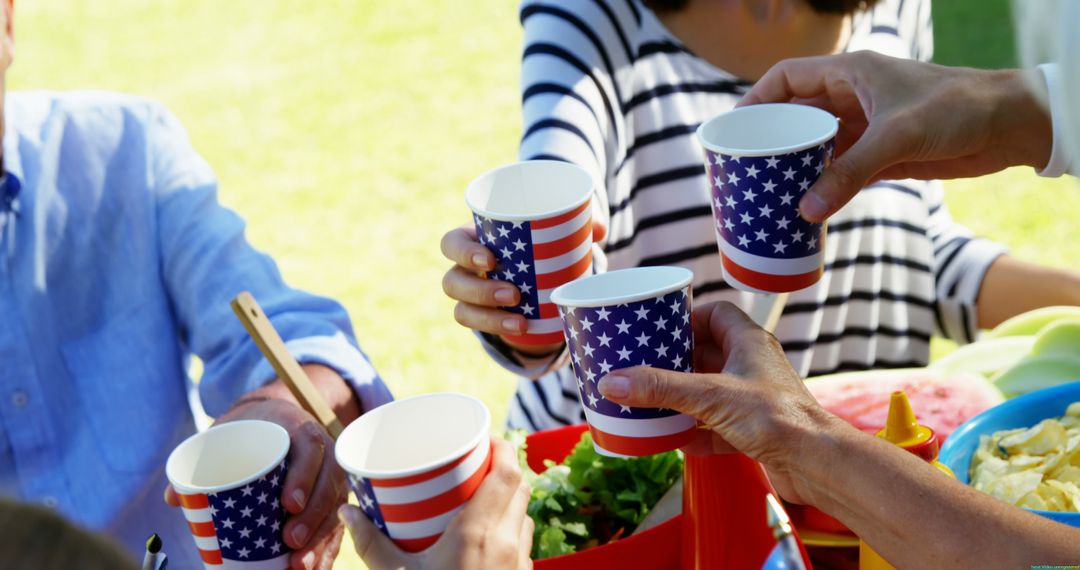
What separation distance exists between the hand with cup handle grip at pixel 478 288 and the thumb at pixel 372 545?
0.44 m

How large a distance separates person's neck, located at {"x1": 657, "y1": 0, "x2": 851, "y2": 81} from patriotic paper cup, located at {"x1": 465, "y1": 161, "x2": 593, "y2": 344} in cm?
79

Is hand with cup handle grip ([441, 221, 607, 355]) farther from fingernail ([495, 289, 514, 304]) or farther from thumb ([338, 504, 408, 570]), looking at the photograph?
thumb ([338, 504, 408, 570])

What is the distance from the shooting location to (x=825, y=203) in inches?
51.6

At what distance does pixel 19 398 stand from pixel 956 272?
1916 millimetres

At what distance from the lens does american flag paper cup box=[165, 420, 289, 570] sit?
1.19 m

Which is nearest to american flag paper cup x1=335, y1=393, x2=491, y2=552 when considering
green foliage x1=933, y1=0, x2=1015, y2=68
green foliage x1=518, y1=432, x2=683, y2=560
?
green foliage x1=518, y1=432, x2=683, y2=560

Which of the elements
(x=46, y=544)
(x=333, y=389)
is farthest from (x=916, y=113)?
(x=46, y=544)

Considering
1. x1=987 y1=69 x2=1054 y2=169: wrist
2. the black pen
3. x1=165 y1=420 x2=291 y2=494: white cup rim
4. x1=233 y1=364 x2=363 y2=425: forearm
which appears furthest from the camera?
x1=233 y1=364 x2=363 y2=425: forearm

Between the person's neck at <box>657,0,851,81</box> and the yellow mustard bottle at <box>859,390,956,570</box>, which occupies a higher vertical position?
the person's neck at <box>657,0,851,81</box>

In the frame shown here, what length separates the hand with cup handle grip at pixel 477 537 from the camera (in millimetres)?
1085

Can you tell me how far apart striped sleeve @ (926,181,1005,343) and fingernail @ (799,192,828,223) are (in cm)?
108

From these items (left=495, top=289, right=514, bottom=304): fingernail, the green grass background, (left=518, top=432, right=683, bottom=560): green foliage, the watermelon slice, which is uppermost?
(left=495, top=289, right=514, bottom=304): fingernail

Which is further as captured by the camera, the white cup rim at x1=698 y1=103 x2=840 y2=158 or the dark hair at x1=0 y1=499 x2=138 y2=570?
Result: the white cup rim at x1=698 y1=103 x2=840 y2=158

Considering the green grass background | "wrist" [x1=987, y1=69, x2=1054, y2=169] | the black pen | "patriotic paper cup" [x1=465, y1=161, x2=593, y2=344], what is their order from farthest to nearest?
the green grass background → "wrist" [x1=987, y1=69, x2=1054, y2=169] → "patriotic paper cup" [x1=465, y1=161, x2=593, y2=344] → the black pen
